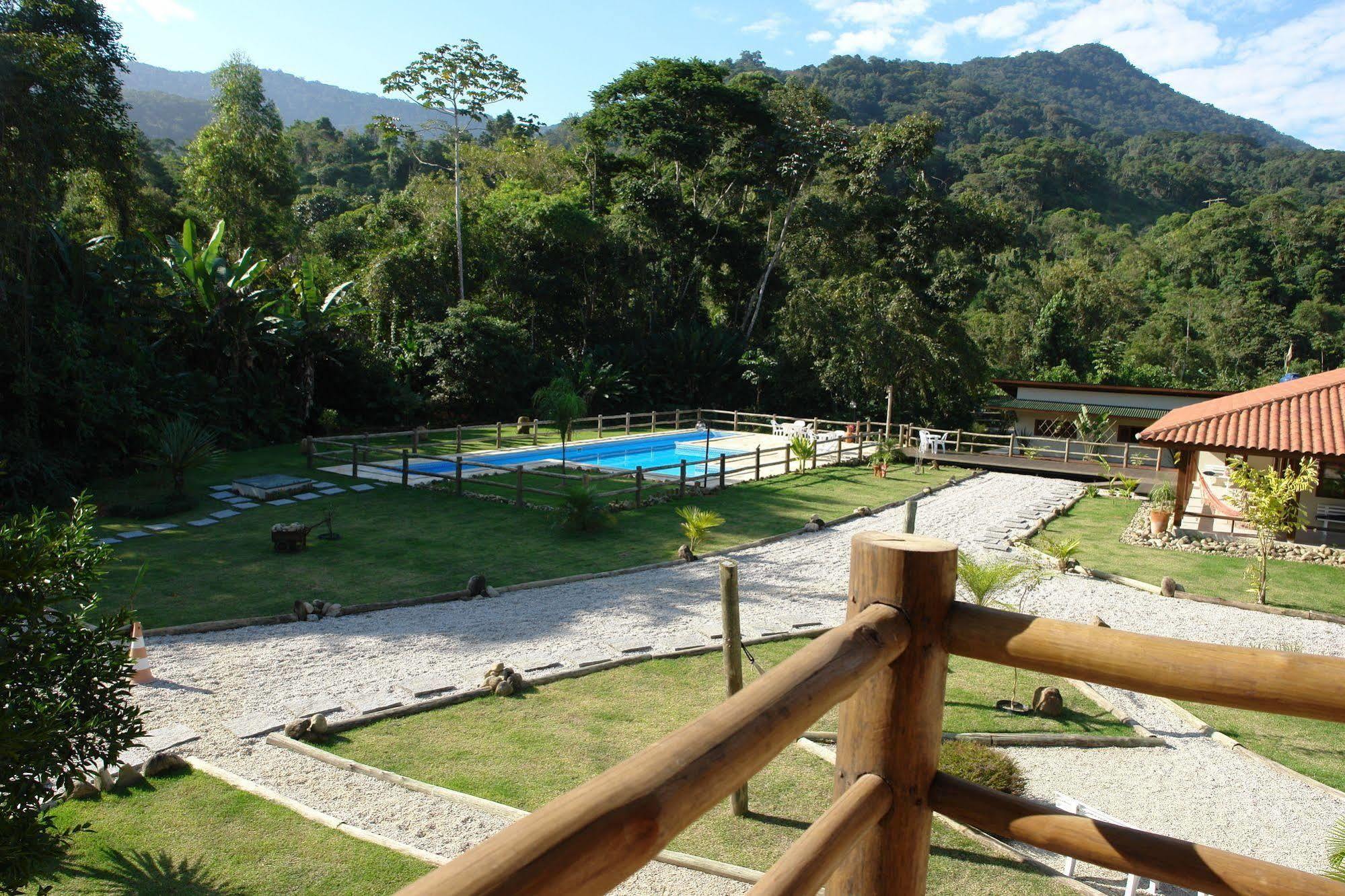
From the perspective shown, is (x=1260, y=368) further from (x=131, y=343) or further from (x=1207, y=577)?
(x=131, y=343)

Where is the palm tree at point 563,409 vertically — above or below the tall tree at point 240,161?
below

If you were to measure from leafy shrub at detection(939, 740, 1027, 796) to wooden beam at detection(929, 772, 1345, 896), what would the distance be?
12.1ft

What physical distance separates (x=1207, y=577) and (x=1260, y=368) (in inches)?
→ 1357

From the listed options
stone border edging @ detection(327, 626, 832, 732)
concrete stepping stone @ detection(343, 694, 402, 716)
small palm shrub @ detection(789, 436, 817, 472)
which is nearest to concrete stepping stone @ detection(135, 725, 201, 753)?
stone border edging @ detection(327, 626, 832, 732)

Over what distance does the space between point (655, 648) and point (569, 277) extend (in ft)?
77.2

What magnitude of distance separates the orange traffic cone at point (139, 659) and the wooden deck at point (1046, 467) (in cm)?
1903

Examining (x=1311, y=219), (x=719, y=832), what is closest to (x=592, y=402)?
(x=719, y=832)

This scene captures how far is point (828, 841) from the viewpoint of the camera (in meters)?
1.42

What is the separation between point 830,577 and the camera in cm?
1065

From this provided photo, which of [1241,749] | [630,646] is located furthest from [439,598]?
[1241,749]

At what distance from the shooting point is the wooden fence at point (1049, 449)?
21422 millimetres

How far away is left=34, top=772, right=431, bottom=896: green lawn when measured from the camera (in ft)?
13.1

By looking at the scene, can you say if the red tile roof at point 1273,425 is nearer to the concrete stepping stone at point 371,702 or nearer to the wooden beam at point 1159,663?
the concrete stepping stone at point 371,702

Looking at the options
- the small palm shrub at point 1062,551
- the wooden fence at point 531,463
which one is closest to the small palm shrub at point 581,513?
the wooden fence at point 531,463
